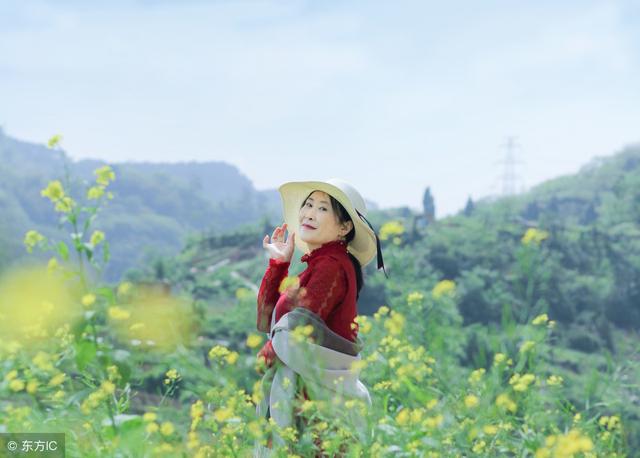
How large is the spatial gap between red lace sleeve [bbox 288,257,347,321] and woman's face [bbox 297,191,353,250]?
0.10 meters

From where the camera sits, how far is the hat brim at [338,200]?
2.18 meters

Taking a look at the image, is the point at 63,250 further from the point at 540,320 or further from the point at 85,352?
the point at 540,320

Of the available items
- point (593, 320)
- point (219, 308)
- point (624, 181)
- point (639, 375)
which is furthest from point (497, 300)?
point (639, 375)

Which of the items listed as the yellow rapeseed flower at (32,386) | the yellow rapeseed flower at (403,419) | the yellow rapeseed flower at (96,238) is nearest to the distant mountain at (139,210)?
the yellow rapeseed flower at (96,238)

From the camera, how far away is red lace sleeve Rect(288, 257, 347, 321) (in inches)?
80.9

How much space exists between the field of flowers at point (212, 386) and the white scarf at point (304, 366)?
57 mm


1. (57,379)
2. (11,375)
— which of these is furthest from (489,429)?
(11,375)

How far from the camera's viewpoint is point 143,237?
370ft

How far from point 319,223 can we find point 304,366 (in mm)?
442

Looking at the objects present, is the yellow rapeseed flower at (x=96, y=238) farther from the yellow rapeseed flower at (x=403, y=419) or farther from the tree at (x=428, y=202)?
the tree at (x=428, y=202)

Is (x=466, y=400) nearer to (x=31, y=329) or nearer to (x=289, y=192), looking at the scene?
(x=289, y=192)

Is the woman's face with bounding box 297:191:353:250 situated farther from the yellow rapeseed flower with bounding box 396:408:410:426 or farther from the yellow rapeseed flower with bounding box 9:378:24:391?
the yellow rapeseed flower with bounding box 9:378:24:391

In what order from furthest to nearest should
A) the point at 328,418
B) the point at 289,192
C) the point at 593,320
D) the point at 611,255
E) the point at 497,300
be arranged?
the point at 611,255 < the point at 593,320 < the point at 497,300 < the point at 289,192 < the point at 328,418

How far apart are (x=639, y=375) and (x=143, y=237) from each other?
371 ft
